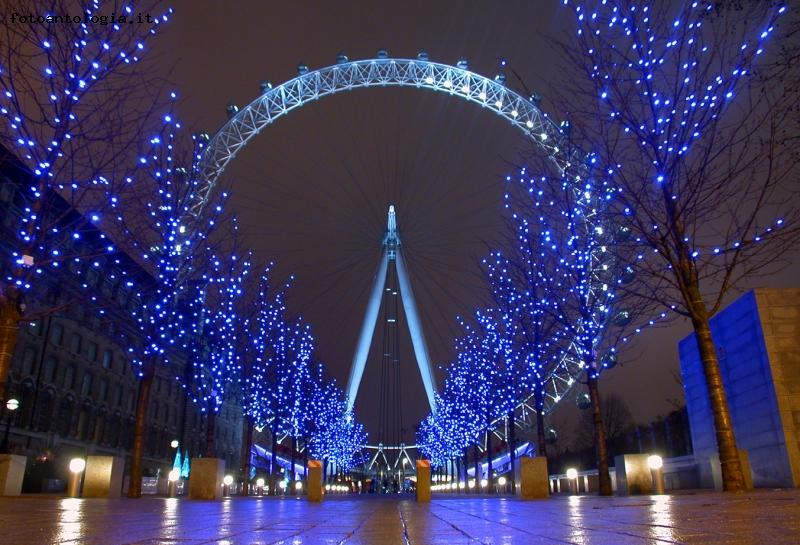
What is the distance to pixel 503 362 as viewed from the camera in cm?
4019

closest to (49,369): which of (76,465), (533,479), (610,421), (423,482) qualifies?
(76,465)

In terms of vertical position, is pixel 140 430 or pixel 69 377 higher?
pixel 69 377

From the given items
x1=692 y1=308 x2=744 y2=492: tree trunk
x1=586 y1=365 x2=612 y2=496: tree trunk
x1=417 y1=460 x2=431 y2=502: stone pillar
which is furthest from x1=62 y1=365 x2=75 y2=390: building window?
x1=692 y1=308 x2=744 y2=492: tree trunk

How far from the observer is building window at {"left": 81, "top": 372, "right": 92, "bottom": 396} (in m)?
50.3

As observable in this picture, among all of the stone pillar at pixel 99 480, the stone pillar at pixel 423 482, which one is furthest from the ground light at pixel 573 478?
the stone pillar at pixel 99 480

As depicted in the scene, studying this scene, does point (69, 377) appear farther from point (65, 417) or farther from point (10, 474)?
point (10, 474)

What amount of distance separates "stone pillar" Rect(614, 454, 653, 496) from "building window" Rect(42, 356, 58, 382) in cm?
3955

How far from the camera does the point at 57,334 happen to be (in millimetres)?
46938

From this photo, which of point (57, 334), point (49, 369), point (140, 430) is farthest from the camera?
point (57, 334)

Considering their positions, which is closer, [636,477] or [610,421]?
[636,477]

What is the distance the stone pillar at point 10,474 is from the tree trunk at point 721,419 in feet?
66.2

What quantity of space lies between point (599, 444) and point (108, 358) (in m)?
45.8

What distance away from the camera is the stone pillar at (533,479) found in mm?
21875

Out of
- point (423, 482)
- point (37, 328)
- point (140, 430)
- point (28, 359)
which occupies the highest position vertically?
point (37, 328)
